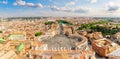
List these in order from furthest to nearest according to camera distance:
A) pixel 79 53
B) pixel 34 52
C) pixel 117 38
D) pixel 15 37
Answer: pixel 117 38
pixel 15 37
pixel 34 52
pixel 79 53

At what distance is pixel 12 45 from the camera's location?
2569cm

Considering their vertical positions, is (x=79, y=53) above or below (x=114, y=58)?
above

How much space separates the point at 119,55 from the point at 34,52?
9.42m

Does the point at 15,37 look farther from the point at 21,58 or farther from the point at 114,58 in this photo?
the point at 114,58

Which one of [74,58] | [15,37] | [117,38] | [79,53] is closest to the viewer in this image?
[74,58]

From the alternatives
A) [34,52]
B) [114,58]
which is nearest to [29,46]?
[34,52]

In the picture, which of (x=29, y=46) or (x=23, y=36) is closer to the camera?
(x=29, y=46)

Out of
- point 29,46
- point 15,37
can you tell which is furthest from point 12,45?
point 15,37

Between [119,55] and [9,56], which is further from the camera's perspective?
[119,55]

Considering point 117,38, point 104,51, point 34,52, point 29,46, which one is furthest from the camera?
point 117,38

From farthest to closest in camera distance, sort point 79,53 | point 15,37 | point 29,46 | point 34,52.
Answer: point 15,37
point 29,46
point 34,52
point 79,53

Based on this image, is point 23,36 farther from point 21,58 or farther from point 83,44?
point 21,58

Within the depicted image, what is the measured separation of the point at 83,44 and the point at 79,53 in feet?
27.5

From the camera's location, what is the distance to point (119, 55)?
1895cm
